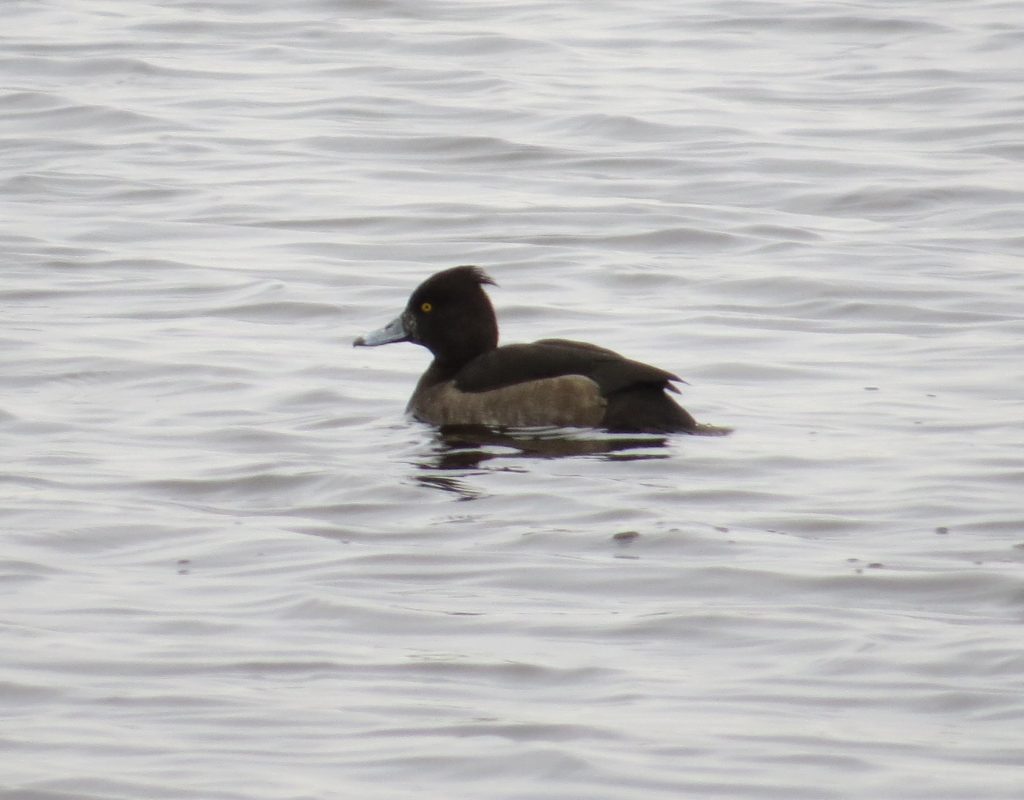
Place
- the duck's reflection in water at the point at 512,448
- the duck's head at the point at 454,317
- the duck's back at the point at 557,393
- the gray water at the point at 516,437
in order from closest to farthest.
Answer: the gray water at the point at 516,437
the duck's reflection in water at the point at 512,448
the duck's back at the point at 557,393
the duck's head at the point at 454,317

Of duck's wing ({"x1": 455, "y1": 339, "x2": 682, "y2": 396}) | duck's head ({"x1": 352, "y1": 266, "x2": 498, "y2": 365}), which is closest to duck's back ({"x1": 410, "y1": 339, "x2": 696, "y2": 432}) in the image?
duck's wing ({"x1": 455, "y1": 339, "x2": 682, "y2": 396})

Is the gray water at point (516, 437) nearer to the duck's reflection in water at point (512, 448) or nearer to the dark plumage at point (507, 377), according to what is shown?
the duck's reflection in water at point (512, 448)

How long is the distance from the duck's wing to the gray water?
0.28 meters

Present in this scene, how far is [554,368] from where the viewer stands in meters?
9.09

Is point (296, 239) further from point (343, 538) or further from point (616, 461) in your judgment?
point (343, 538)

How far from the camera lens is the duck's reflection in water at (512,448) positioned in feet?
27.8

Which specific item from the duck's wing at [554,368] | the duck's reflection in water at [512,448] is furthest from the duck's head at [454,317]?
the duck's reflection in water at [512,448]

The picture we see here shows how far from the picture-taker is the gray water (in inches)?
213

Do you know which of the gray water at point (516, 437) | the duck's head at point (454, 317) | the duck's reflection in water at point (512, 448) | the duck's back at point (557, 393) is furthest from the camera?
the duck's head at point (454, 317)

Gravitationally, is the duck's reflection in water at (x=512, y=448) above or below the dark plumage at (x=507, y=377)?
below

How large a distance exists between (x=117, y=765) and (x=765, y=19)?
17101 millimetres

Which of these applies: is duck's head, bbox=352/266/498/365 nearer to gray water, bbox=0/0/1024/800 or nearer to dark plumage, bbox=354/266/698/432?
dark plumage, bbox=354/266/698/432

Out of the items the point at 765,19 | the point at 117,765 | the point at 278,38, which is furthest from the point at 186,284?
the point at 765,19

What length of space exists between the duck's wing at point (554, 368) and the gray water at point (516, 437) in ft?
0.90
